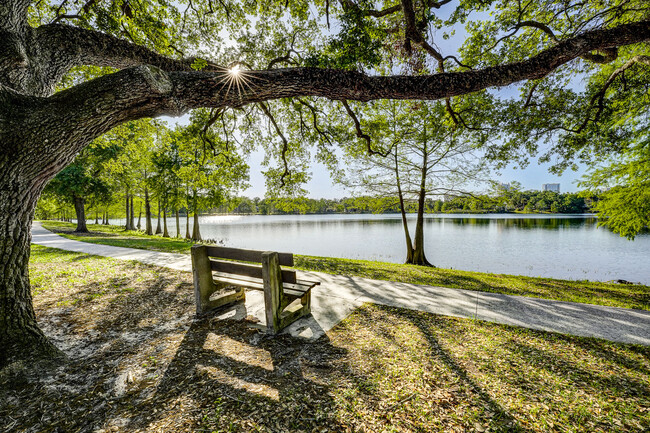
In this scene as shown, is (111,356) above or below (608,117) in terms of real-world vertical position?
below

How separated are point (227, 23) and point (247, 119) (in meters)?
2.87

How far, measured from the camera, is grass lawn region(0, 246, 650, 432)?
215cm

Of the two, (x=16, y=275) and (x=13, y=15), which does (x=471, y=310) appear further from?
(x=13, y=15)

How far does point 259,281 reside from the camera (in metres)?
4.23

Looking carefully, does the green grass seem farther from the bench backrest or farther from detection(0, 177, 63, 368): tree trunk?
detection(0, 177, 63, 368): tree trunk

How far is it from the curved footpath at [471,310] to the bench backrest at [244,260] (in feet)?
2.76

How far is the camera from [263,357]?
10.2 feet

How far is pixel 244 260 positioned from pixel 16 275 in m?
2.43

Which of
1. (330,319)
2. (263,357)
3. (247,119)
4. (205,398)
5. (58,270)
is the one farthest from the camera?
(247,119)

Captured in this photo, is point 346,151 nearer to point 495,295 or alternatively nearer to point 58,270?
point 495,295

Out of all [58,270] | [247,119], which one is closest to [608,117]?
[247,119]

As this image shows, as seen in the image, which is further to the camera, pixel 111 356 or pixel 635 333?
pixel 635 333

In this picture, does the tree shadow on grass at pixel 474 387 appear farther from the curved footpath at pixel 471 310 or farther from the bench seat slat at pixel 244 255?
the bench seat slat at pixel 244 255

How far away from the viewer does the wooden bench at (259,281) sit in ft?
12.0
